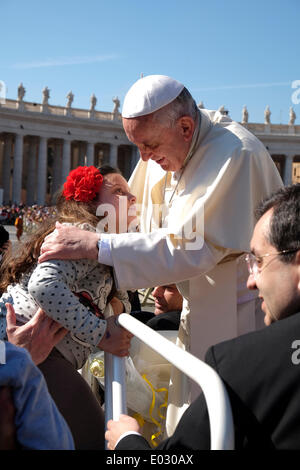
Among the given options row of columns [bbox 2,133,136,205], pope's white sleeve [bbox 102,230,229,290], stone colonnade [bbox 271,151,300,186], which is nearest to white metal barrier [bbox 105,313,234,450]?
pope's white sleeve [bbox 102,230,229,290]

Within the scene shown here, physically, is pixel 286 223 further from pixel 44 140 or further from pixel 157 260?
pixel 44 140

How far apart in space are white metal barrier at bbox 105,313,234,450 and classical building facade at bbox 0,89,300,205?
Answer: 47967 mm

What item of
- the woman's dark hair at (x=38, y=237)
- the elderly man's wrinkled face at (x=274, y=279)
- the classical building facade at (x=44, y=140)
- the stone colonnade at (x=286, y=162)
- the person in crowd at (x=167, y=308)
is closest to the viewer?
the elderly man's wrinkled face at (x=274, y=279)

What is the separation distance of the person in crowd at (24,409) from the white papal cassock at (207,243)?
1439 millimetres

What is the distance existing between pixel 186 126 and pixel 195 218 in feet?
1.92

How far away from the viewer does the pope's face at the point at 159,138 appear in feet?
10.2

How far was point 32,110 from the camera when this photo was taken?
5203 cm

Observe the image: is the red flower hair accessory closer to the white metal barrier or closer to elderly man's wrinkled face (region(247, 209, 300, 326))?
the white metal barrier

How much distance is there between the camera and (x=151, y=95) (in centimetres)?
312

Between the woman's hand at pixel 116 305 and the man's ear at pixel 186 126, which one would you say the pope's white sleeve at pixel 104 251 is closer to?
the woman's hand at pixel 116 305

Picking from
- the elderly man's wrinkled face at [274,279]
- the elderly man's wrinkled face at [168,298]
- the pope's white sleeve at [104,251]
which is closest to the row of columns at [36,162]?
the elderly man's wrinkled face at [168,298]
